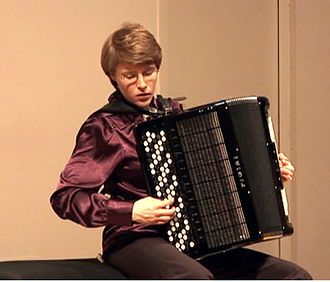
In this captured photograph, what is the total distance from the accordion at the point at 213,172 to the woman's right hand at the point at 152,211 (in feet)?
0.08

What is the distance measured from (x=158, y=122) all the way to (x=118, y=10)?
1.14 metres

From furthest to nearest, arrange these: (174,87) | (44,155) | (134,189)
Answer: (174,87) → (44,155) → (134,189)

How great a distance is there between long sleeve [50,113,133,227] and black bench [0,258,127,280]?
14 cm

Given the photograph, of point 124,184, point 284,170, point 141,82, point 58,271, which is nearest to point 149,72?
point 141,82

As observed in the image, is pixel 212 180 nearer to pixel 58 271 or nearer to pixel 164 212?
pixel 164 212

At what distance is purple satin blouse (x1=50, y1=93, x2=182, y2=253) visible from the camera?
183cm

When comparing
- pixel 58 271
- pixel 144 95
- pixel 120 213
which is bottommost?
pixel 58 271

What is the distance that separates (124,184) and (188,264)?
0.97 feet

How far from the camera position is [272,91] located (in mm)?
3129

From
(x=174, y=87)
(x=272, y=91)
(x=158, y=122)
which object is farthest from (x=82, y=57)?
(x=158, y=122)

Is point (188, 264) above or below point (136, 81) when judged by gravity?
below

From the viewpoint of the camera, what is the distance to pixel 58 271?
1871 mm

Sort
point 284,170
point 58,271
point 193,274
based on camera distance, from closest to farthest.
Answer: point 193,274 < point 58,271 < point 284,170

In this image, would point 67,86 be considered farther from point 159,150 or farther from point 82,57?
point 159,150
